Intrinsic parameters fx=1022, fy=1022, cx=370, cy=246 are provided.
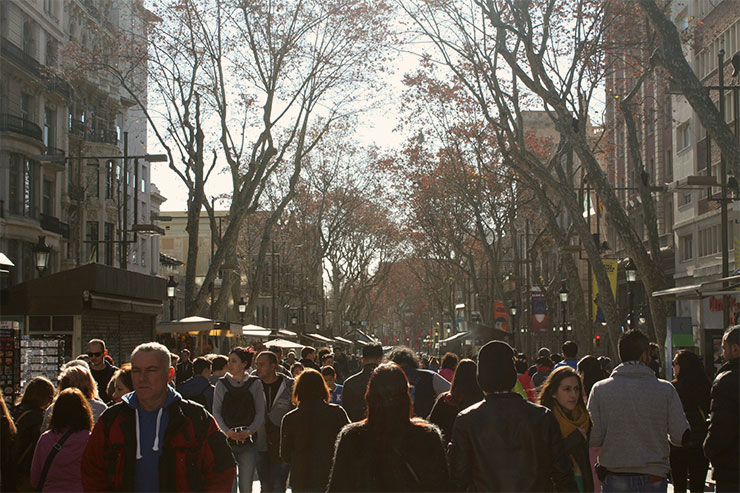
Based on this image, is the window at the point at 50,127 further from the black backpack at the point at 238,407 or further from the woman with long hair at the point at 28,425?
the woman with long hair at the point at 28,425

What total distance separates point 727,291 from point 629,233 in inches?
172

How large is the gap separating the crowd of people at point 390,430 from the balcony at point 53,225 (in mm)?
29906

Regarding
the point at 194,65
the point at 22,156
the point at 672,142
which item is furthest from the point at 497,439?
the point at 672,142

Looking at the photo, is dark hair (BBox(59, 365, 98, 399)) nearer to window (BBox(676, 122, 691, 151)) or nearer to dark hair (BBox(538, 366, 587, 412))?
dark hair (BBox(538, 366, 587, 412))

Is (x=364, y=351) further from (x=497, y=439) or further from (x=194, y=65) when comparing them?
(x=194, y=65)

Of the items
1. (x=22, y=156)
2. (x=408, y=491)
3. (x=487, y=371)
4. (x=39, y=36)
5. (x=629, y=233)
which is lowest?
(x=408, y=491)

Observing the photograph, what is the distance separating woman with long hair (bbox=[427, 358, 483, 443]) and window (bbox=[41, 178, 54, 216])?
111ft

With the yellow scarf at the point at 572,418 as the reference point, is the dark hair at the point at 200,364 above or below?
above

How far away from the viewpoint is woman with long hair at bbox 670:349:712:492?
Result: 9.41 metres

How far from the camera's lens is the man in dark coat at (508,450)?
5421 millimetres

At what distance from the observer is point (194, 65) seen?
2575 cm

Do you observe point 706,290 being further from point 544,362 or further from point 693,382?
point 693,382

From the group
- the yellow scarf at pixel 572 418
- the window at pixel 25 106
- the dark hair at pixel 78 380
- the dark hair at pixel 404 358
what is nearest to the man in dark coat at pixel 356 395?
the dark hair at pixel 404 358

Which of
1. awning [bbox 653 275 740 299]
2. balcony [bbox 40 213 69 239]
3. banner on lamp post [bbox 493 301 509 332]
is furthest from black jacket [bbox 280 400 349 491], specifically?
banner on lamp post [bbox 493 301 509 332]
